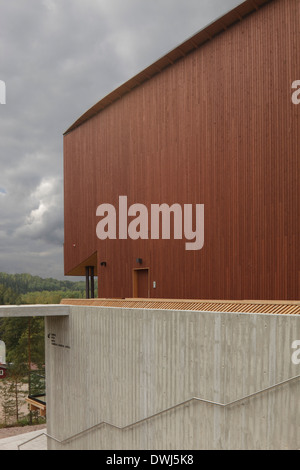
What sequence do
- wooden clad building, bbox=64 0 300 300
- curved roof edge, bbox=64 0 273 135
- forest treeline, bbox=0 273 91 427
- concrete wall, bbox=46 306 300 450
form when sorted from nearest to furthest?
concrete wall, bbox=46 306 300 450 < wooden clad building, bbox=64 0 300 300 < curved roof edge, bbox=64 0 273 135 < forest treeline, bbox=0 273 91 427

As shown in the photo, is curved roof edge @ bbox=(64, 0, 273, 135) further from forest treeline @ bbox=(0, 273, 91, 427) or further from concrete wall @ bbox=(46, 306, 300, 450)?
forest treeline @ bbox=(0, 273, 91, 427)

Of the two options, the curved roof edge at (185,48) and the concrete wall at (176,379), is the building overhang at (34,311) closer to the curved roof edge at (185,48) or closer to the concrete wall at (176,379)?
the concrete wall at (176,379)

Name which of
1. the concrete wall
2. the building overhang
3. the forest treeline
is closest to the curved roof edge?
the concrete wall

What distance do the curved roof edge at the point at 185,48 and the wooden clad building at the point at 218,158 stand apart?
1.3 inches

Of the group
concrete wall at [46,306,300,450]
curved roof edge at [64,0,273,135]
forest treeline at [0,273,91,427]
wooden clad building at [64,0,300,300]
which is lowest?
forest treeline at [0,273,91,427]

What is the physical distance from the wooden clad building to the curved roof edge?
0.11ft

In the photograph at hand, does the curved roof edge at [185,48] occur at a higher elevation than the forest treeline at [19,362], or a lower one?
higher

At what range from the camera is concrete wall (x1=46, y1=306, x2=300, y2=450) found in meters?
5.99

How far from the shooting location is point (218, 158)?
35.2 feet

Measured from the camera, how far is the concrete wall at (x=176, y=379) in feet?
19.6

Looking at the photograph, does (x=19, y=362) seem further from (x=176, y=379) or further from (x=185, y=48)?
(x=185, y=48)

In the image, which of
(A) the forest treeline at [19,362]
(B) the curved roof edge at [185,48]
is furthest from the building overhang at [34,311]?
(A) the forest treeline at [19,362]

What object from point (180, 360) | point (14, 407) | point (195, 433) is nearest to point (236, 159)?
point (180, 360)

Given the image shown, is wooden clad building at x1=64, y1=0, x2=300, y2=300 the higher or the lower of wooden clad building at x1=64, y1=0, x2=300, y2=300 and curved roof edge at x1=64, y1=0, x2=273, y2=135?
the lower
